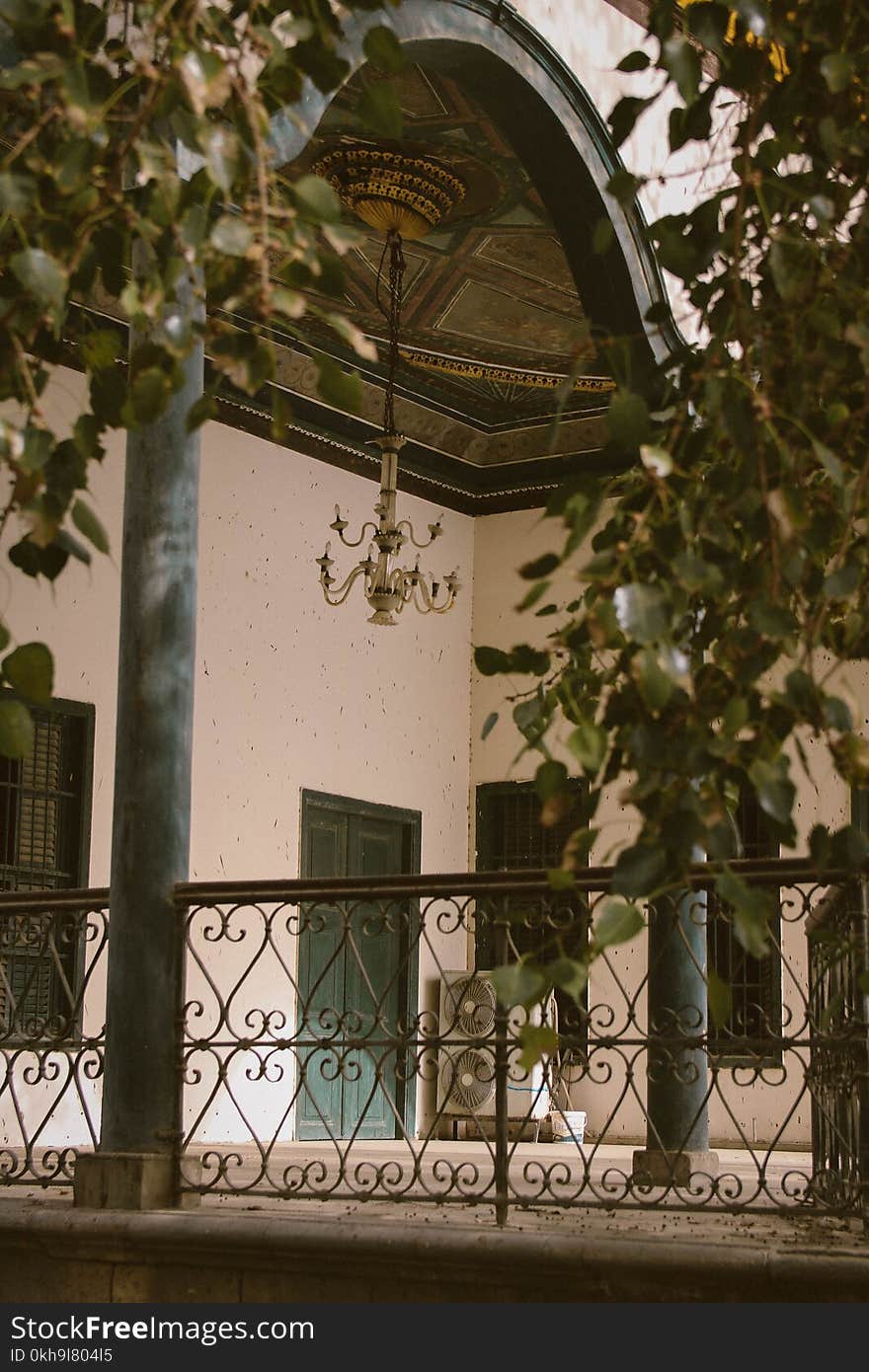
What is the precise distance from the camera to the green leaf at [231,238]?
1682 millimetres

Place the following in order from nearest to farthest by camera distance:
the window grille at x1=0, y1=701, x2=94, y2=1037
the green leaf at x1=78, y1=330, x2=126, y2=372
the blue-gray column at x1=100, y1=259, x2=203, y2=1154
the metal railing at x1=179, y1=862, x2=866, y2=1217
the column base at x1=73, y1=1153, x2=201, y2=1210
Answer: the green leaf at x1=78, y1=330, x2=126, y2=372 → the column base at x1=73, y1=1153, x2=201, y2=1210 → the blue-gray column at x1=100, y1=259, x2=203, y2=1154 → the metal railing at x1=179, y1=862, x2=866, y2=1217 → the window grille at x1=0, y1=701, x2=94, y2=1037

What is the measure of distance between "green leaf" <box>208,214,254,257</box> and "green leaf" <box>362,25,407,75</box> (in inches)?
16.2

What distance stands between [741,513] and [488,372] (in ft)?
30.4

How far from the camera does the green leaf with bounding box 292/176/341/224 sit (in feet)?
5.94

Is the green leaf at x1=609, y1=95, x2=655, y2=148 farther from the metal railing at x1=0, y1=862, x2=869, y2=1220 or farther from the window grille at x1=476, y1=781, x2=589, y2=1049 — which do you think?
the window grille at x1=476, y1=781, x2=589, y2=1049

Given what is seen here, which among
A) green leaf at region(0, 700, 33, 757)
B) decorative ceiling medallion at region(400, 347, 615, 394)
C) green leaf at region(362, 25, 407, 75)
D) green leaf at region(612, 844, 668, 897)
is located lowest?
green leaf at region(612, 844, 668, 897)

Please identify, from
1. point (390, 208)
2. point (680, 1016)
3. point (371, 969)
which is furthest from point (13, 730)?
point (371, 969)

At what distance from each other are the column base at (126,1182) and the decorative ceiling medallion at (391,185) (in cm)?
523

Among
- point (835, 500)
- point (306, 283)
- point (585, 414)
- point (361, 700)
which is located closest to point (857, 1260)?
point (835, 500)

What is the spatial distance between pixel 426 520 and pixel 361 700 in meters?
1.52

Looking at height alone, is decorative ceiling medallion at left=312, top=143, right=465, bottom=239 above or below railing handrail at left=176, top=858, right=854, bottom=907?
above

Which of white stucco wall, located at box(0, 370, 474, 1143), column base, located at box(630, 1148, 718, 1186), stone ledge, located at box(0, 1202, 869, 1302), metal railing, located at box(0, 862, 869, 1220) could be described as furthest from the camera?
white stucco wall, located at box(0, 370, 474, 1143)

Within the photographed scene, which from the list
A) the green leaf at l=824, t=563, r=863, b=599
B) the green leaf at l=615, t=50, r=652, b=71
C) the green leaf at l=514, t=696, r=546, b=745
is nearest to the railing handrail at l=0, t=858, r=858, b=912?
the green leaf at l=514, t=696, r=546, b=745

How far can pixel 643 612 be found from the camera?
171 cm
